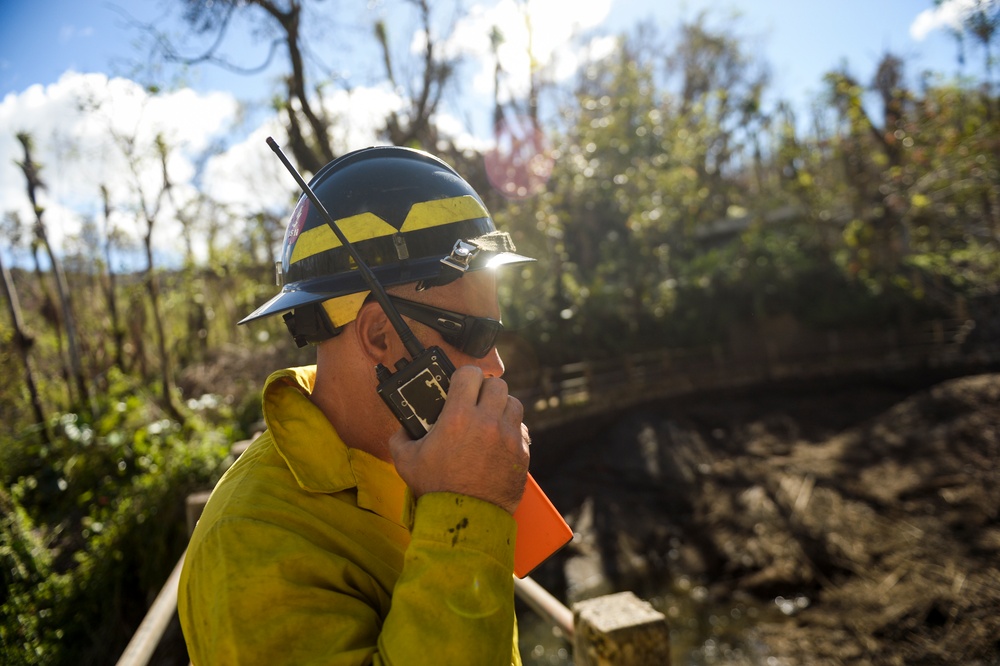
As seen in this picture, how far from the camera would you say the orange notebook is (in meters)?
1.43

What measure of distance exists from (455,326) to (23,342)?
773 cm

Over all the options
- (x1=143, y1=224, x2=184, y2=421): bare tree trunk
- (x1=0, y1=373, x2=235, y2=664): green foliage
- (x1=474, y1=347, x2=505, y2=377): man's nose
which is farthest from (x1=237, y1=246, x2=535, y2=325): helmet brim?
(x1=143, y1=224, x2=184, y2=421): bare tree trunk

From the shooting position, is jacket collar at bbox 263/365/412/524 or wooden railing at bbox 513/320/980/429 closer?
jacket collar at bbox 263/365/412/524

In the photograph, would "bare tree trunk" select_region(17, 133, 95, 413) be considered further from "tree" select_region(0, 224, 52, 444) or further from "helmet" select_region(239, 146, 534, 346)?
"helmet" select_region(239, 146, 534, 346)

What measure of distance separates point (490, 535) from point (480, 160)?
1366 centimetres

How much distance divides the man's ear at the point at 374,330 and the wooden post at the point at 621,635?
1.80 m

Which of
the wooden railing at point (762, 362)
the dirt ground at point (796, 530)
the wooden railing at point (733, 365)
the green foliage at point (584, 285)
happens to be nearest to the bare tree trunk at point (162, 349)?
the green foliage at point (584, 285)

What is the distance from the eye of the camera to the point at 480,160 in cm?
1401

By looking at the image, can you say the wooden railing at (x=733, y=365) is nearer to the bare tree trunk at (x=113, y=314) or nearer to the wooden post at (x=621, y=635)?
the wooden post at (x=621, y=635)

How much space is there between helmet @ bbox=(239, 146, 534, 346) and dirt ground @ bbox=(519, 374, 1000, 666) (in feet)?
24.5

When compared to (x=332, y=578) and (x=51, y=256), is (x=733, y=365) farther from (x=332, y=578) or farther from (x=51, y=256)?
(x=332, y=578)

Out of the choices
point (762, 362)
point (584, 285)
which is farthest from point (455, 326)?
point (762, 362)

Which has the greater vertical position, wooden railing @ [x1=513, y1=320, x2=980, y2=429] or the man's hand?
the man's hand

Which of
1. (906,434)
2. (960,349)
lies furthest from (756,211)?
(906,434)
